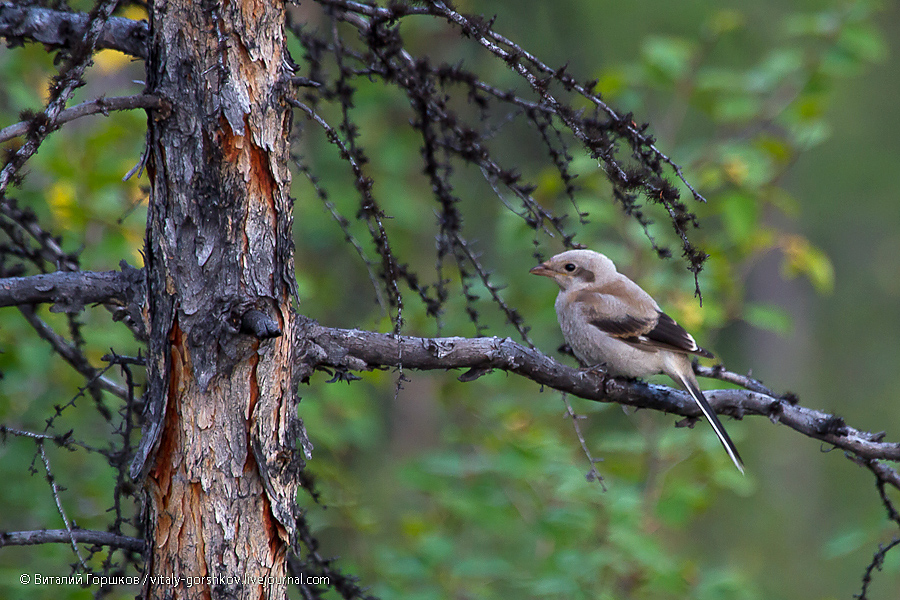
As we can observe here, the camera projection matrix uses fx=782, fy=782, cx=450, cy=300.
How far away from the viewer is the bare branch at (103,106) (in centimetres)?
178

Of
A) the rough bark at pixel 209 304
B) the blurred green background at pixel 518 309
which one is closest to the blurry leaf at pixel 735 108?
the blurred green background at pixel 518 309

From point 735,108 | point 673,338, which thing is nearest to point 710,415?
point 673,338

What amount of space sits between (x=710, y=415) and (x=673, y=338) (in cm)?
133

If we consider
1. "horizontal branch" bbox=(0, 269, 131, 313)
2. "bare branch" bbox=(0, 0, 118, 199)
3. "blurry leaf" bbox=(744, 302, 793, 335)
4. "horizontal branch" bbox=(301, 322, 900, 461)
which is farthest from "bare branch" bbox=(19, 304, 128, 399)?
"blurry leaf" bbox=(744, 302, 793, 335)

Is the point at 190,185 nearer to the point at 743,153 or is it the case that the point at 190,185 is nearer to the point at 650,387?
the point at 650,387

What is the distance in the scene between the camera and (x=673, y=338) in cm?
423

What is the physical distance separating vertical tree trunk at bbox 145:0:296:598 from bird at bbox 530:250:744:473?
2301 millimetres

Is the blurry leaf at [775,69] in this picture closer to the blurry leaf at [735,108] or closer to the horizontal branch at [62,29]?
the blurry leaf at [735,108]

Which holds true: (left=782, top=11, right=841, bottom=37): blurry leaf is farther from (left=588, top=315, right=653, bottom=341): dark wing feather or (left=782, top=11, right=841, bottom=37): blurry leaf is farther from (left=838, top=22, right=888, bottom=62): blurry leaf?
(left=588, top=315, right=653, bottom=341): dark wing feather

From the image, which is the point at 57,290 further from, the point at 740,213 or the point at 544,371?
the point at 740,213

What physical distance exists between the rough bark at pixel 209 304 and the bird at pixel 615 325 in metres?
2.30

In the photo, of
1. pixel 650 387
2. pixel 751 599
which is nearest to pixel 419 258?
pixel 751 599

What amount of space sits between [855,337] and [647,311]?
1452 centimetres

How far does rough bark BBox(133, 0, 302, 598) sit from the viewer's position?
83.8 inches
